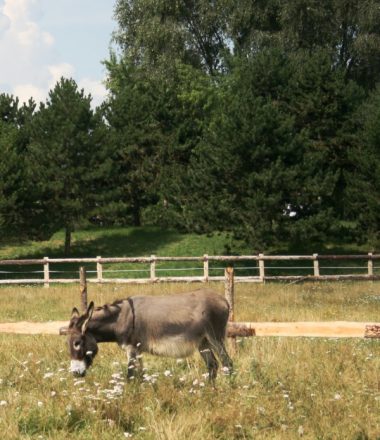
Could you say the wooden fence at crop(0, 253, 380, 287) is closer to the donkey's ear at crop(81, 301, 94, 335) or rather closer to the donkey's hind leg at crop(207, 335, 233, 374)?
the donkey's hind leg at crop(207, 335, 233, 374)

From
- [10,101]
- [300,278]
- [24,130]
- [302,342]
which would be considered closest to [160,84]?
[24,130]

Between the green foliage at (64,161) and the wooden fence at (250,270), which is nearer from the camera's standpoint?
the wooden fence at (250,270)

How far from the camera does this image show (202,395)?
23.7ft

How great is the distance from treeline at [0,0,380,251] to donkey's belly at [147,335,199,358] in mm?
21713

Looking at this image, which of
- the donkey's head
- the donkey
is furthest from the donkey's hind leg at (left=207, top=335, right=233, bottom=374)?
the donkey's head

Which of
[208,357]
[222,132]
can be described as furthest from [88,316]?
[222,132]

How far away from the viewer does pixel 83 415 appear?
6.55 m

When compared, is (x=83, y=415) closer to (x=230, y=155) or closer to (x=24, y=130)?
(x=230, y=155)

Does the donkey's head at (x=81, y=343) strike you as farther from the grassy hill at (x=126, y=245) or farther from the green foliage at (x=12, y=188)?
the grassy hill at (x=126, y=245)

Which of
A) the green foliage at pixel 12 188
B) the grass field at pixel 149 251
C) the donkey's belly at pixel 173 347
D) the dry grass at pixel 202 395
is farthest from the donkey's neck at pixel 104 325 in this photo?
Result: the green foliage at pixel 12 188

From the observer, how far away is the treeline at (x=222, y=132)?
104 feet

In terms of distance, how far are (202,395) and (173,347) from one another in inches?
62.2

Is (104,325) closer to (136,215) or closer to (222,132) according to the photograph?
(222,132)

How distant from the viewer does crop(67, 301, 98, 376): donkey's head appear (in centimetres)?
823
